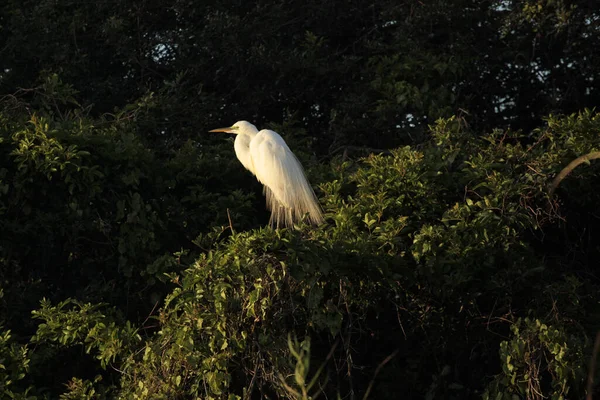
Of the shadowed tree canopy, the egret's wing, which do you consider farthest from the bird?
the shadowed tree canopy

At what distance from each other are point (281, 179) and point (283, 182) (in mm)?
18

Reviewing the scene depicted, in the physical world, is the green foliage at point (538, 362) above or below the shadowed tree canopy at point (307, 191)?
below

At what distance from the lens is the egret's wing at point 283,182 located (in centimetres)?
512

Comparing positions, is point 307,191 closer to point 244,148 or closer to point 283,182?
point 283,182

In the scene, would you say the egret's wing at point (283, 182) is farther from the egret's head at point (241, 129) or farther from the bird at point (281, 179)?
the egret's head at point (241, 129)

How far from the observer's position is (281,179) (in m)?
5.12

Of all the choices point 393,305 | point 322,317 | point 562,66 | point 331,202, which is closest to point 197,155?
point 331,202

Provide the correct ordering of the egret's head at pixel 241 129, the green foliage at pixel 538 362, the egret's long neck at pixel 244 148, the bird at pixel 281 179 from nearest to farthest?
the green foliage at pixel 538 362 < the bird at pixel 281 179 < the egret's long neck at pixel 244 148 < the egret's head at pixel 241 129

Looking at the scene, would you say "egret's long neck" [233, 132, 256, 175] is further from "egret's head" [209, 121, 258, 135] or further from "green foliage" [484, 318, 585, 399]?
"green foliage" [484, 318, 585, 399]

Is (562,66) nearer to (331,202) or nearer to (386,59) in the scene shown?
(386,59)

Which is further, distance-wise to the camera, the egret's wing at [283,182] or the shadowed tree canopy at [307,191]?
the egret's wing at [283,182]

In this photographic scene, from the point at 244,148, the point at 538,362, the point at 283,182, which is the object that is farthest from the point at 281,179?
the point at 538,362

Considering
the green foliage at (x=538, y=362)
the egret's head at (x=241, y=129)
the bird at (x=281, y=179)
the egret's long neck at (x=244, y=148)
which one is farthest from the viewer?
the egret's head at (x=241, y=129)

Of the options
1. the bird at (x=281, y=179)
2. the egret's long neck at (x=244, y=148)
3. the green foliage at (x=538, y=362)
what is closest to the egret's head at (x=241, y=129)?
the egret's long neck at (x=244, y=148)
